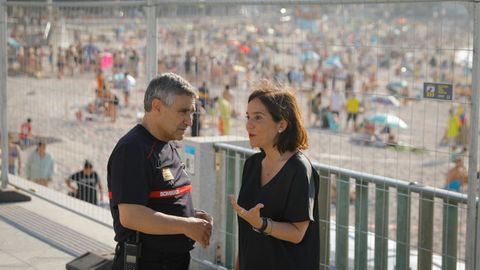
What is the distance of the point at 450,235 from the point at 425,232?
0.60ft

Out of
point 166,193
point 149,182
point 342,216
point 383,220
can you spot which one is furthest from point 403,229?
point 149,182

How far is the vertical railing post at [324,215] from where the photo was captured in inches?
223

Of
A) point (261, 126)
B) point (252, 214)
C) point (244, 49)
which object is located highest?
point (244, 49)

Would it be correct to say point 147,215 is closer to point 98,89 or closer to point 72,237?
point 72,237

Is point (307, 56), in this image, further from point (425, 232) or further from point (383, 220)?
point (425, 232)

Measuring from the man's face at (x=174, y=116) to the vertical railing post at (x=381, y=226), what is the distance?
1.65 meters

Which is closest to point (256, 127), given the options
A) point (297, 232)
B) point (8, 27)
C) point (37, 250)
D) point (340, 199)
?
point (297, 232)

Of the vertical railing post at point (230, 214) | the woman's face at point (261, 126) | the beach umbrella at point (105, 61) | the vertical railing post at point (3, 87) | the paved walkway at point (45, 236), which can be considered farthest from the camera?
the beach umbrella at point (105, 61)

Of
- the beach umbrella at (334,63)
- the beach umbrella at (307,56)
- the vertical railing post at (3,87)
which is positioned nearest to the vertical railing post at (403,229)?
the beach umbrella at (307,56)

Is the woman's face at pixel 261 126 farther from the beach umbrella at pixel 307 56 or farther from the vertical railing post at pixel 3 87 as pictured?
the vertical railing post at pixel 3 87

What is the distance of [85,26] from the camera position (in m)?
8.52

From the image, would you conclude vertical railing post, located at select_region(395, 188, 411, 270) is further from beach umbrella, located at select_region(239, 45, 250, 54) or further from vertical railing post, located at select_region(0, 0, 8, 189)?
beach umbrella, located at select_region(239, 45, 250, 54)

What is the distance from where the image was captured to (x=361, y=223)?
18.1ft

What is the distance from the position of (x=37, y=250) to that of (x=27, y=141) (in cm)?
310
